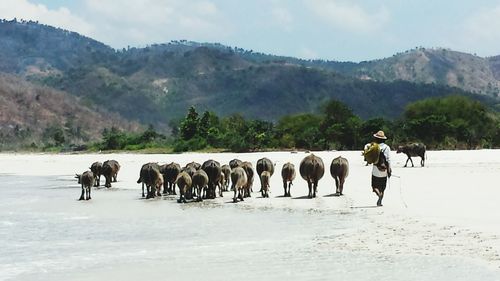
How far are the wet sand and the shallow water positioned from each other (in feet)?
0.07

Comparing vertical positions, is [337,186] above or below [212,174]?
below

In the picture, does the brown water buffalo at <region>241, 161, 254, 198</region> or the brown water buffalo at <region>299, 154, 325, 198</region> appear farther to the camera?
the brown water buffalo at <region>241, 161, 254, 198</region>

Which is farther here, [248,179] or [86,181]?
[86,181]

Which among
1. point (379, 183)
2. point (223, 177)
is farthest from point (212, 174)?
point (379, 183)

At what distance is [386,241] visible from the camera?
11.8 metres

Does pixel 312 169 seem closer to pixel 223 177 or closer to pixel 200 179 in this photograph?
pixel 200 179

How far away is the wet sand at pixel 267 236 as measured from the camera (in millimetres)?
9695

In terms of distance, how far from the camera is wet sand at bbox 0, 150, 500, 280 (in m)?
9.70

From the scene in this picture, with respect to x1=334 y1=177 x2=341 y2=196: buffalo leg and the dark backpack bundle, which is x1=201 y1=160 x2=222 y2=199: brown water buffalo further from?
the dark backpack bundle

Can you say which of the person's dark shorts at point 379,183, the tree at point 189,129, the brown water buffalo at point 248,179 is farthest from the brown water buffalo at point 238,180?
the tree at point 189,129

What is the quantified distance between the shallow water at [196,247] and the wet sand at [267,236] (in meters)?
0.02

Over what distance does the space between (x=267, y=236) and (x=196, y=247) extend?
1.69 m

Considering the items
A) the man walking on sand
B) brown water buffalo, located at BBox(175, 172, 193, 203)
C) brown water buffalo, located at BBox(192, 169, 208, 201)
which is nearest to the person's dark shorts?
the man walking on sand

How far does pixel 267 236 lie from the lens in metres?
13.1
